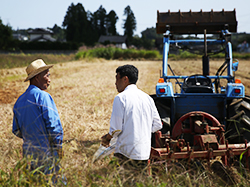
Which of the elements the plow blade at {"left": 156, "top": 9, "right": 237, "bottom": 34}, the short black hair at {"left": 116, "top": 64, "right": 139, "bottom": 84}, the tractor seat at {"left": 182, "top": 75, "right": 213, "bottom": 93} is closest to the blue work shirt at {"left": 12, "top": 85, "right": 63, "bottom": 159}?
the short black hair at {"left": 116, "top": 64, "right": 139, "bottom": 84}

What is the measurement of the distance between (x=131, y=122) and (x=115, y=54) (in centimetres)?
3234

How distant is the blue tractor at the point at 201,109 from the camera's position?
340 cm

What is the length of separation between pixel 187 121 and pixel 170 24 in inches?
102

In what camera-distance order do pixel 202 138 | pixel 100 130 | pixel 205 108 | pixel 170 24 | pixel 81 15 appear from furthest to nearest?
1. pixel 81 15
2. pixel 170 24
3. pixel 100 130
4. pixel 205 108
5. pixel 202 138

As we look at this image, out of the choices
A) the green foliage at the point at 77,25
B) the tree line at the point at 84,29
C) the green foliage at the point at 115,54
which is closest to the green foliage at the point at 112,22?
the tree line at the point at 84,29

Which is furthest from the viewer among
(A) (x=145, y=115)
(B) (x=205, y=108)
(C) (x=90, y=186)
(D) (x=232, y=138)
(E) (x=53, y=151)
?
(B) (x=205, y=108)

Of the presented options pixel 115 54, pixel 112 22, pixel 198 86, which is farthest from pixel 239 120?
pixel 112 22

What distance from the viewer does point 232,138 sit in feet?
13.2

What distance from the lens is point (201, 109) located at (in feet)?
14.2

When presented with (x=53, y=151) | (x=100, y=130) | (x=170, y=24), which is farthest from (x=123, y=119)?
(x=170, y=24)

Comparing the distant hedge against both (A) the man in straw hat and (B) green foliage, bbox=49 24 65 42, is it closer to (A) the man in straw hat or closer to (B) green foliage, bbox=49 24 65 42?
(A) the man in straw hat

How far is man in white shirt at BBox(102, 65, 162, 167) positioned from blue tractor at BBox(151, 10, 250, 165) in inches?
27.1

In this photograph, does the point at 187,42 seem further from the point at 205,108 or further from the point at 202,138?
the point at 202,138

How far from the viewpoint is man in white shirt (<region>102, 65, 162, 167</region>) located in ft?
8.43
